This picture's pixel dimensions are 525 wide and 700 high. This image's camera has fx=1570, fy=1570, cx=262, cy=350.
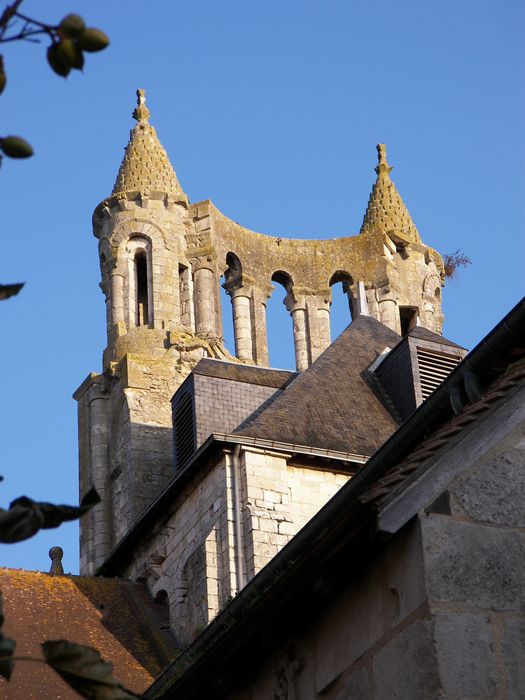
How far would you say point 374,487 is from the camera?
6367 millimetres

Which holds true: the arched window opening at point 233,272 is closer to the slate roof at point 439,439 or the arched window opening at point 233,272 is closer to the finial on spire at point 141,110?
the finial on spire at point 141,110

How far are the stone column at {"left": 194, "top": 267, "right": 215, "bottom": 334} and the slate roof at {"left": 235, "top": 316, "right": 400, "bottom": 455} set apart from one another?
20.1ft

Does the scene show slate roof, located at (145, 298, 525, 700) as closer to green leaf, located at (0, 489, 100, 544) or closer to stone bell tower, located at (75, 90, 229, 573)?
green leaf, located at (0, 489, 100, 544)

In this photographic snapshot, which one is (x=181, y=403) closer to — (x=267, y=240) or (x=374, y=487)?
(x=267, y=240)

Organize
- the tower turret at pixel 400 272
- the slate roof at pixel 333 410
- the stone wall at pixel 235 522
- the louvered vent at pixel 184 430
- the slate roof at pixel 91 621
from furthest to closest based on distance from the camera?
the tower turret at pixel 400 272
the louvered vent at pixel 184 430
the slate roof at pixel 333 410
the stone wall at pixel 235 522
the slate roof at pixel 91 621

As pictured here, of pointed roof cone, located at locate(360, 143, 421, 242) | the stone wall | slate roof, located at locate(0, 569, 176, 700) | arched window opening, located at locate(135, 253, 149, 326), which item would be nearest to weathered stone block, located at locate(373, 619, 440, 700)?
slate roof, located at locate(0, 569, 176, 700)

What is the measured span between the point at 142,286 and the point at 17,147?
24522mm

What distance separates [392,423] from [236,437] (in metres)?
2.53

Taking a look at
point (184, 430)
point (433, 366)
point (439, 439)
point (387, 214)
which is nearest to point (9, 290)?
point (439, 439)

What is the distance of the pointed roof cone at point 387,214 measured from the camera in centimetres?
3122

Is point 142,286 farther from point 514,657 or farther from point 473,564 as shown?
point 514,657

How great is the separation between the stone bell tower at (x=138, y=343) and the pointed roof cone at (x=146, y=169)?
19 millimetres

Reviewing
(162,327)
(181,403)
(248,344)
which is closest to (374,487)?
(181,403)

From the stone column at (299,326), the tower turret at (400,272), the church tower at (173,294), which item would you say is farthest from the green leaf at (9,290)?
the stone column at (299,326)
